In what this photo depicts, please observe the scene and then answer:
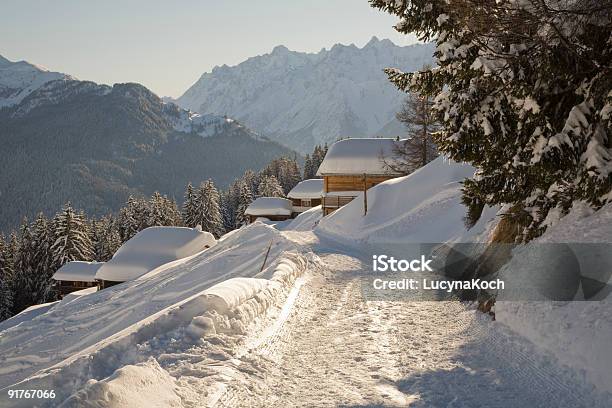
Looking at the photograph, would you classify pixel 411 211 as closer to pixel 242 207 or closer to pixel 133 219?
pixel 133 219

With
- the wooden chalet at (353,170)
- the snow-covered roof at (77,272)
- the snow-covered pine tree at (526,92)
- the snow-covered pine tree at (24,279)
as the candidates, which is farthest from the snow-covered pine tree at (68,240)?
the snow-covered pine tree at (526,92)

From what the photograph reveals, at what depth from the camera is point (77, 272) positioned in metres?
46.0

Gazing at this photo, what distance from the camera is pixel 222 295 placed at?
8.94m

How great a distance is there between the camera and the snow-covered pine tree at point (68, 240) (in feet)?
172

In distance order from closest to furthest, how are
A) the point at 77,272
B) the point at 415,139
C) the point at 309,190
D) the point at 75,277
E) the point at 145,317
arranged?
the point at 145,317
the point at 415,139
the point at 75,277
the point at 77,272
the point at 309,190

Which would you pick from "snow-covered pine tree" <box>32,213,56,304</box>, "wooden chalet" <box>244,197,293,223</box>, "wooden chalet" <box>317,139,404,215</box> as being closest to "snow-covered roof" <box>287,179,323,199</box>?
"wooden chalet" <box>244,197,293,223</box>

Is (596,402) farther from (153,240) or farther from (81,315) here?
Answer: (153,240)

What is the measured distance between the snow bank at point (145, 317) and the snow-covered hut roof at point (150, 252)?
11.2m

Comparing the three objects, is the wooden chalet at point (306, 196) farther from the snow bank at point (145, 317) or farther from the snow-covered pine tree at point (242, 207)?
the snow bank at point (145, 317)

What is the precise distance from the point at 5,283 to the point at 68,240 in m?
8.73

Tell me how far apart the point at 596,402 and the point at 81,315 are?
19.7 m

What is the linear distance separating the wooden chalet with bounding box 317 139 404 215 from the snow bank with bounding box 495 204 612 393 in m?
29.6

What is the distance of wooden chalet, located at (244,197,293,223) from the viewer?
63.2 m

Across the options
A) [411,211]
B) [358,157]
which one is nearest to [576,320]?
[411,211]
